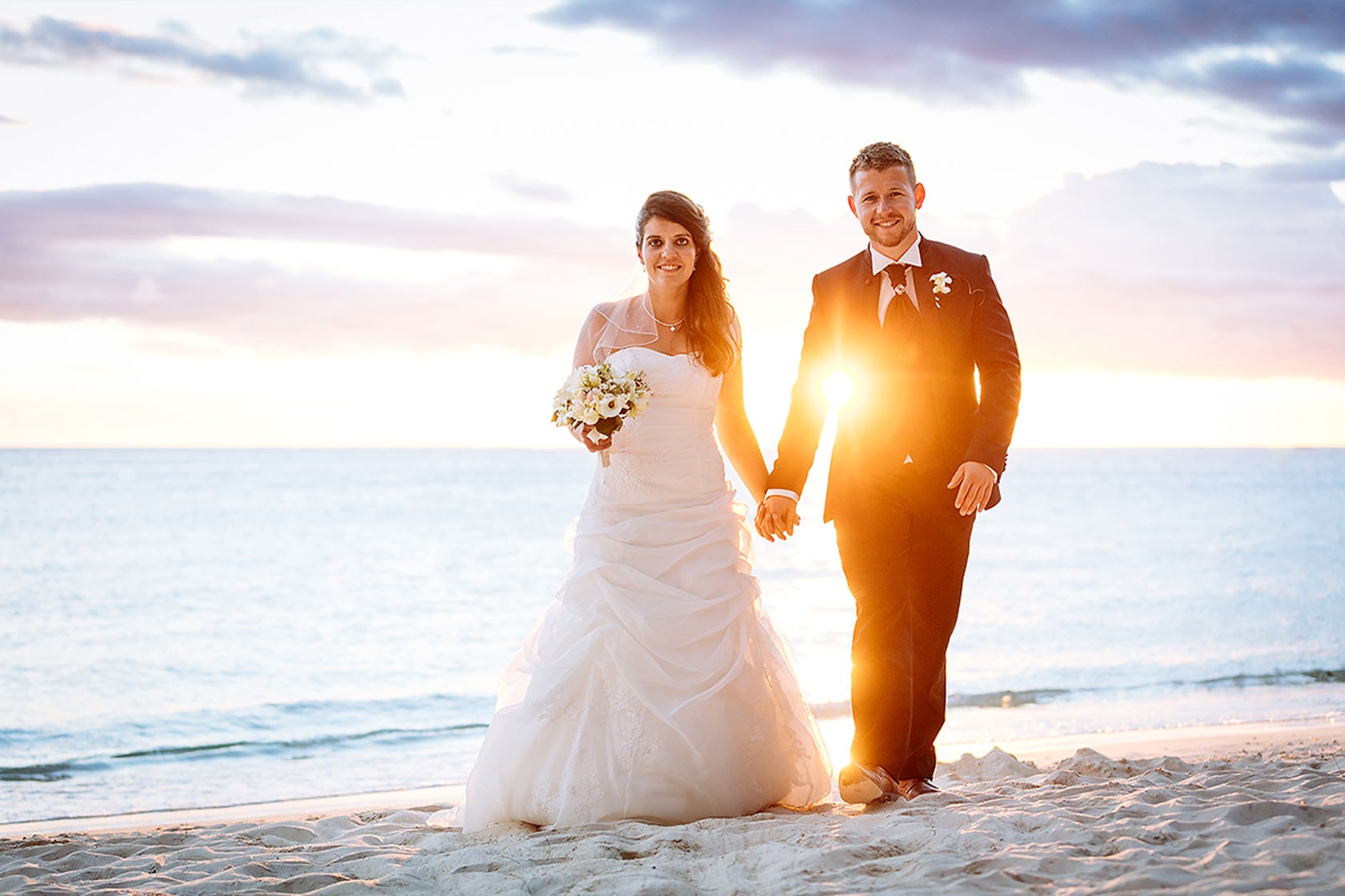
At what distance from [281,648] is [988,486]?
1393 cm

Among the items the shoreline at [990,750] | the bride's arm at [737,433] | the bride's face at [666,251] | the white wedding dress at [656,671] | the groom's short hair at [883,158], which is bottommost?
the shoreline at [990,750]

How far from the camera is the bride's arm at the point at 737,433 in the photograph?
17.4 ft

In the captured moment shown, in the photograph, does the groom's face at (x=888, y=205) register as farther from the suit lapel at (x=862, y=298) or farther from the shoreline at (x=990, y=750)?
the shoreline at (x=990, y=750)

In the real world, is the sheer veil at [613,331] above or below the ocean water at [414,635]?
above

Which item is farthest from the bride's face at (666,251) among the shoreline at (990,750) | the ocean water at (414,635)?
the ocean water at (414,635)

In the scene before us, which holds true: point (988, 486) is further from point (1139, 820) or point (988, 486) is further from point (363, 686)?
point (363, 686)

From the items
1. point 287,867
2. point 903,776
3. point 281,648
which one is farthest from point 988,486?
point 281,648

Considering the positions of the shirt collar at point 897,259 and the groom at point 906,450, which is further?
the shirt collar at point 897,259

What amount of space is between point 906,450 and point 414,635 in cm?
1417

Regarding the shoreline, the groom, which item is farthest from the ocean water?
the groom

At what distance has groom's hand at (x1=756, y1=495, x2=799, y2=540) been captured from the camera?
16.2ft

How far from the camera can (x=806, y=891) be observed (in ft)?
11.1

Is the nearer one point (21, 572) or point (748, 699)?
point (748, 699)

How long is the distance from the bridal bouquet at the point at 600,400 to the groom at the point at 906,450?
88 centimetres
